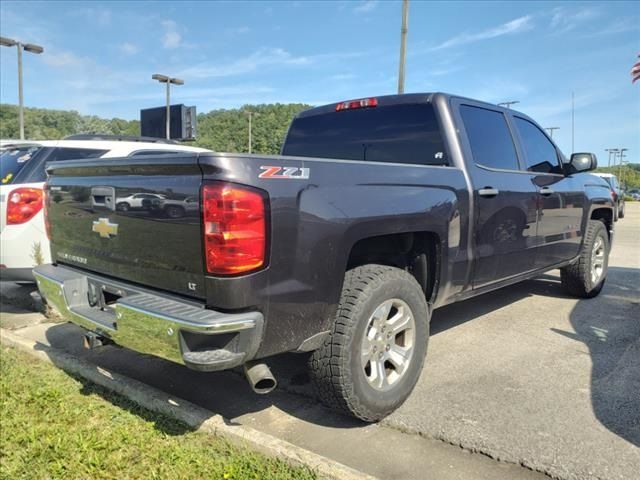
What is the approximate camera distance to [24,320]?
5.02 m

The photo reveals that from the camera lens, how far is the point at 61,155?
16.4 ft

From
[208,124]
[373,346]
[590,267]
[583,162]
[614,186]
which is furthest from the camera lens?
[208,124]

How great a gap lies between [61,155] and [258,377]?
150 inches

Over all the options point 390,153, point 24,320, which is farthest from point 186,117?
point 390,153

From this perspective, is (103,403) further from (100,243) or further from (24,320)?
(24,320)

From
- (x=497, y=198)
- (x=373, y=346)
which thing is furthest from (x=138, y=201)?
(x=497, y=198)

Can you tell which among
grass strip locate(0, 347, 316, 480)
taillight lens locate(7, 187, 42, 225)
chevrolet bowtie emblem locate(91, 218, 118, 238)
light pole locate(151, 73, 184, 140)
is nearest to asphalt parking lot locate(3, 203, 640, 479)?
grass strip locate(0, 347, 316, 480)

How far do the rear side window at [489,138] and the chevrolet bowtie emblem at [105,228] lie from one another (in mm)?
2492

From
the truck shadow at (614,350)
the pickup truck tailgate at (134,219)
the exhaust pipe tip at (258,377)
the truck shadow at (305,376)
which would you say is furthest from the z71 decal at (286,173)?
the truck shadow at (614,350)

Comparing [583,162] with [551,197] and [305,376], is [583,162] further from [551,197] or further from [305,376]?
[305,376]

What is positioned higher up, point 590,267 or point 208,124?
point 208,124

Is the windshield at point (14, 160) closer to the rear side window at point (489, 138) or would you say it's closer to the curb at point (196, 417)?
the curb at point (196, 417)

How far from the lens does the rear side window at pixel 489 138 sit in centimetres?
379

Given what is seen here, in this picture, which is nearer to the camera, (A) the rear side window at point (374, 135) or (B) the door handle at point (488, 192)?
(B) the door handle at point (488, 192)
